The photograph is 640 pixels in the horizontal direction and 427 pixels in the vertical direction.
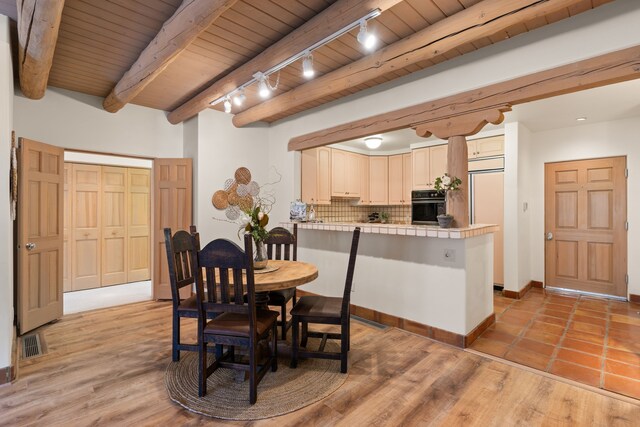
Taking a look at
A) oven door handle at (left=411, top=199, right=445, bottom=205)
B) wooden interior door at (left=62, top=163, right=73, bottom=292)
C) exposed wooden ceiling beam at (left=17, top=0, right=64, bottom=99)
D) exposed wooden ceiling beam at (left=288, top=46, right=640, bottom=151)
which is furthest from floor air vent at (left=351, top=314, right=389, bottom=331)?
wooden interior door at (left=62, top=163, right=73, bottom=292)

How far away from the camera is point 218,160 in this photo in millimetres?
4574

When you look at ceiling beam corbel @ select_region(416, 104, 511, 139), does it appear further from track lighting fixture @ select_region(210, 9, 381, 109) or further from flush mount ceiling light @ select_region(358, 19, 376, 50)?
flush mount ceiling light @ select_region(358, 19, 376, 50)

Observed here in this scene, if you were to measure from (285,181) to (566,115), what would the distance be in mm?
3903

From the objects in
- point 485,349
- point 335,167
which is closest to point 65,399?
point 485,349

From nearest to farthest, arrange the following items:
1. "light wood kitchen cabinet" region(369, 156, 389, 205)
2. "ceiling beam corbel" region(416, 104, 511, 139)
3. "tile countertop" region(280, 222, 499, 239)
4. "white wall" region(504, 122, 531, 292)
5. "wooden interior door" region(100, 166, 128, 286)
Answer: "ceiling beam corbel" region(416, 104, 511, 139)
"tile countertop" region(280, 222, 499, 239)
"white wall" region(504, 122, 531, 292)
"wooden interior door" region(100, 166, 128, 286)
"light wood kitchen cabinet" region(369, 156, 389, 205)

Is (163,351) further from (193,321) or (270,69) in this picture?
(270,69)

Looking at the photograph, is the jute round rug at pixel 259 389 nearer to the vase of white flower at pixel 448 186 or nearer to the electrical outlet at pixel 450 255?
the electrical outlet at pixel 450 255

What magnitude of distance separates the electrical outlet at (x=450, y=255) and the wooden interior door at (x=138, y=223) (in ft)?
16.4

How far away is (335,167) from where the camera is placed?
5703mm

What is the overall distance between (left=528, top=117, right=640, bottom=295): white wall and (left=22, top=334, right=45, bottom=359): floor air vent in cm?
640

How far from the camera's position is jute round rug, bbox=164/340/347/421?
2014mm

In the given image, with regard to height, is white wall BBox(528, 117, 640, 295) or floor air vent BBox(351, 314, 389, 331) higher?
white wall BBox(528, 117, 640, 295)

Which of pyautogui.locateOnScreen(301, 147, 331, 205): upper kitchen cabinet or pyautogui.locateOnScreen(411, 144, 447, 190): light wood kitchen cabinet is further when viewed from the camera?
pyautogui.locateOnScreen(411, 144, 447, 190): light wood kitchen cabinet

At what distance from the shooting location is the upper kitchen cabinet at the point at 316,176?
4.76 metres
